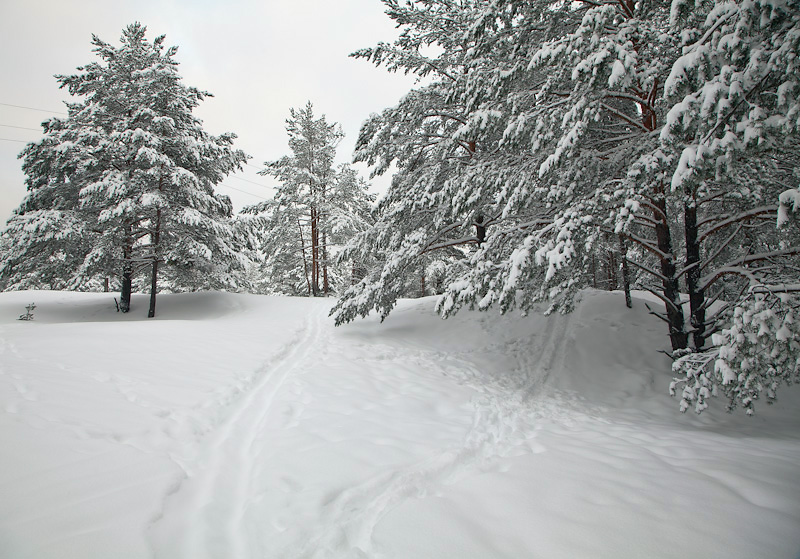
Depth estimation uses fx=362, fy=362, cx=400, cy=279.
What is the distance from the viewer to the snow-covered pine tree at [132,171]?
12.2 meters

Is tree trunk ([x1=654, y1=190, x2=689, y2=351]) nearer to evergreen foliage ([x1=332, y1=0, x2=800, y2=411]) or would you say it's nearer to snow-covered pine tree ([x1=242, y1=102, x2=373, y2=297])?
evergreen foliage ([x1=332, y1=0, x2=800, y2=411])

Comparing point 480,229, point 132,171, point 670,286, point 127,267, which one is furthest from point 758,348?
point 127,267

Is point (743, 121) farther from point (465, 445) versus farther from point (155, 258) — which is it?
point (155, 258)

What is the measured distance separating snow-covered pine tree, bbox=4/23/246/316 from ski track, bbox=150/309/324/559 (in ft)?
32.1

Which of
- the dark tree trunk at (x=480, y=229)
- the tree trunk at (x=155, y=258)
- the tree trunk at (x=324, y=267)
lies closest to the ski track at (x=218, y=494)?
the dark tree trunk at (x=480, y=229)

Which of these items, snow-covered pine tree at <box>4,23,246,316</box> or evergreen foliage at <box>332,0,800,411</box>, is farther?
snow-covered pine tree at <box>4,23,246,316</box>

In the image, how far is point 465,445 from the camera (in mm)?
4125

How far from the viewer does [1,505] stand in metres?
2.30

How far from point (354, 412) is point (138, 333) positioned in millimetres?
6124

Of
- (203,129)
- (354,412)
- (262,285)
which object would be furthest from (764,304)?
(262,285)

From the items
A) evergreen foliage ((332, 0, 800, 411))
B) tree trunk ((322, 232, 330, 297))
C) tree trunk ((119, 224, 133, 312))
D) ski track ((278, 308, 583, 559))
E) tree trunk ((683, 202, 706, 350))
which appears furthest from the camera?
tree trunk ((322, 232, 330, 297))

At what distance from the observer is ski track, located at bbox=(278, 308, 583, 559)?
8.11ft

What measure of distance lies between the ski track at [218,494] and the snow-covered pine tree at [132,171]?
9774 mm

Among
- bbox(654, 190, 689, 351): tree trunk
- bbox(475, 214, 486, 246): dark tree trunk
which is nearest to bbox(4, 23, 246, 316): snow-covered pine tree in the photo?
bbox(475, 214, 486, 246): dark tree trunk
